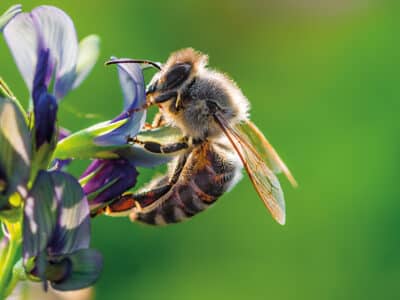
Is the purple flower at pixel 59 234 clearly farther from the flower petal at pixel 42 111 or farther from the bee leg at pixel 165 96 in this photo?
the bee leg at pixel 165 96

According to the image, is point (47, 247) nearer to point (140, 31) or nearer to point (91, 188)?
point (91, 188)

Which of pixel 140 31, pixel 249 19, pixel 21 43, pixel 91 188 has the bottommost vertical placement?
pixel 91 188

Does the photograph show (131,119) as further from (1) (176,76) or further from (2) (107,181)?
(1) (176,76)

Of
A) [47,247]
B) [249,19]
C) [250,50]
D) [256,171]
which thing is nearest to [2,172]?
[47,247]

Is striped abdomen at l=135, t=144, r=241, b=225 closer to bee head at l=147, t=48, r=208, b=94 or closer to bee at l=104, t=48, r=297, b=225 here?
bee at l=104, t=48, r=297, b=225

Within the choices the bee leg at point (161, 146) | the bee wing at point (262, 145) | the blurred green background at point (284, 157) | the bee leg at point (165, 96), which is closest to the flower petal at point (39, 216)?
the bee leg at point (161, 146)

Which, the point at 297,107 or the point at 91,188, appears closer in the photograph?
the point at 91,188
